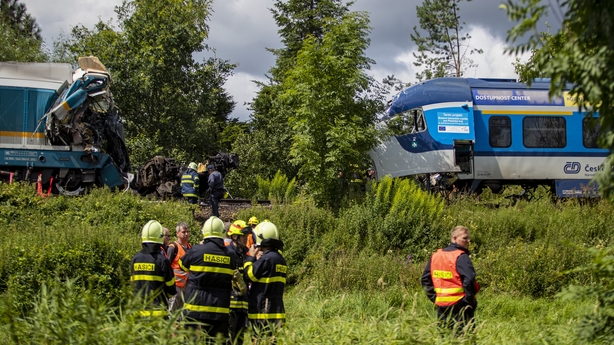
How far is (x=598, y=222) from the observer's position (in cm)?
1512

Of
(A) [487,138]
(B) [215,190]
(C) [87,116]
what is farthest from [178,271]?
(A) [487,138]

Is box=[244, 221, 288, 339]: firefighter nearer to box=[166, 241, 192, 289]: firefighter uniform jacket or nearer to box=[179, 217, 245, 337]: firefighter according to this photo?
box=[179, 217, 245, 337]: firefighter

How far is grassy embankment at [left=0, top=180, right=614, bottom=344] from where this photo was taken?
580 centimetres

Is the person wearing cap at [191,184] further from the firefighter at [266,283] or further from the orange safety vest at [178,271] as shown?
the firefighter at [266,283]

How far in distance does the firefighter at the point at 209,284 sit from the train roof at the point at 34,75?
12.2m

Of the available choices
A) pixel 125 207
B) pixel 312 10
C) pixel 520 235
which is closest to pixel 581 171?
pixel 520 235

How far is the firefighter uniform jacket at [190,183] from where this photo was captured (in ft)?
51.6

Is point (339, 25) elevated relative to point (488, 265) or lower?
elevated

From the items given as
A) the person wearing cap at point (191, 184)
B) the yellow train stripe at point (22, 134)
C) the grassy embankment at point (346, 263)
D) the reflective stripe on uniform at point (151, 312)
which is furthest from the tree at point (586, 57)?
the yellow train stripe at point (22, 134)

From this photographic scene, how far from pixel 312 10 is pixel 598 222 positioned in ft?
56.7

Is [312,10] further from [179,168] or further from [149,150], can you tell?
[179,168]

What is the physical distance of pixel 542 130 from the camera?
17906 millimetres

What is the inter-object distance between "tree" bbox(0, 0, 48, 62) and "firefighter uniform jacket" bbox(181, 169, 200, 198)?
19.6m

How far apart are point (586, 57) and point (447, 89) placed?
1366cm
